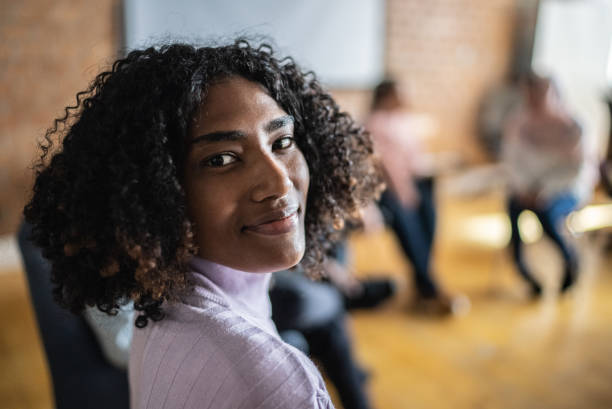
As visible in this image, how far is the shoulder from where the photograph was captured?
0.61 metres

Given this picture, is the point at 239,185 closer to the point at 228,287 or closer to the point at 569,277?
the point at 228,287

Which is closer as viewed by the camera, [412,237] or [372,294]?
[372,294]

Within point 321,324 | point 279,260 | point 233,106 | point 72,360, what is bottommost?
point 321,324

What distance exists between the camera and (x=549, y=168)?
278 centimetres

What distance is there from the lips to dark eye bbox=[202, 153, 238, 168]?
10 centimetres

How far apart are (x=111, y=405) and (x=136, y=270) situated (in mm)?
557

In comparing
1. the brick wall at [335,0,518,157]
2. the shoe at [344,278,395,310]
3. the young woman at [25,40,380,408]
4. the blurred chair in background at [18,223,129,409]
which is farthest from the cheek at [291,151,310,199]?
the brick wall at [335,0,518,157]

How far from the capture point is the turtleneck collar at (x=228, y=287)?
28.7 inches

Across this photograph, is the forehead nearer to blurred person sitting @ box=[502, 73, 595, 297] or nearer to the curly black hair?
the curly black hair

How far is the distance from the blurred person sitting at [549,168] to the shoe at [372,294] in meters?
0.89

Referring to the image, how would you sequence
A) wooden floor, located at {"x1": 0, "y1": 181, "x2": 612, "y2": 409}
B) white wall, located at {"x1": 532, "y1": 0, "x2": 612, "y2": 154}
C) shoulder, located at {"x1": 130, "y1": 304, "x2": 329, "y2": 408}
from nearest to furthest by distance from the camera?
shoulder, located at {"x1": 130, "y1": 304, "x2": 329, "y2": 408}
wooden floor, located at {"x1": 0, "y1": 181, "x2": 612, "y2": 409}
white wall, located at {"x1": 532, "y1": 0, "x2": 612, "y2": 154}

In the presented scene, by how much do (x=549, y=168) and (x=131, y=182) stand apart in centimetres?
272

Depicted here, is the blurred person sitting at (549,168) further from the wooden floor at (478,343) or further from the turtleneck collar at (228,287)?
the turtleneck collar at (228,287)

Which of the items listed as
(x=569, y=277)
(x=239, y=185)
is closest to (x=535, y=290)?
(x=569, y=277)
